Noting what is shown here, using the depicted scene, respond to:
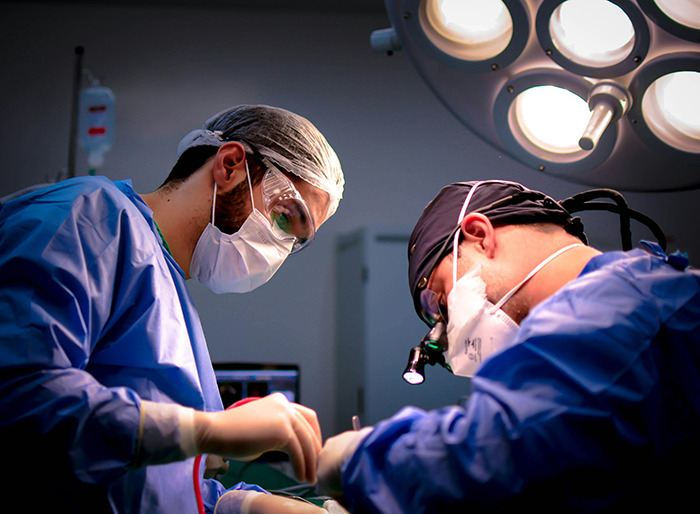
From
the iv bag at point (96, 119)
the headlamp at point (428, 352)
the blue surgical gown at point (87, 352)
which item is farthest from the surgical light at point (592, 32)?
the iv bag at point (96, 119)

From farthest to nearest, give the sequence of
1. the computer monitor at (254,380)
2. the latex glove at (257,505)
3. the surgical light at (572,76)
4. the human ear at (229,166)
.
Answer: the computer monitor at (254,380) → the human ear at (229,166) → the latex glove at (257,505) → the surgical light at (572,76)

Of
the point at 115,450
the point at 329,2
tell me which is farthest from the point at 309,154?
the point at 329,2

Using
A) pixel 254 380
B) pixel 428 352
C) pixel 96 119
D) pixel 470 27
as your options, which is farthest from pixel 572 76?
pixel 96 119

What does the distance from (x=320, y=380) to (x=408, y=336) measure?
0.71 m

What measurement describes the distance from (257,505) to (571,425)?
0.85 m

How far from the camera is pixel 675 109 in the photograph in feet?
2.79

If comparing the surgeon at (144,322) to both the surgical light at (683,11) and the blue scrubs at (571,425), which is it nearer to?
the blue scrubs at (571,425)

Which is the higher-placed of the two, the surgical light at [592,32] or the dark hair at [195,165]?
the surgical light at [592,32]

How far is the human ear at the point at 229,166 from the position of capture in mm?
1380

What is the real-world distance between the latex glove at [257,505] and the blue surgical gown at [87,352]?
20 cm

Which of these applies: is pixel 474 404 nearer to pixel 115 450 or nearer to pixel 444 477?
pixel 444 477

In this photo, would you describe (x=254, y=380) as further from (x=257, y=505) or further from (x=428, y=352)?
(x=428, y=352)

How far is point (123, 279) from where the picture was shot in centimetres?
102

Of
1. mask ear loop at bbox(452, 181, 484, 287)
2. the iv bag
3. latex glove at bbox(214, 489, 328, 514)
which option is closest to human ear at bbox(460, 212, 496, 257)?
mask ear loop at bbox(452, 181, 484, 287)
